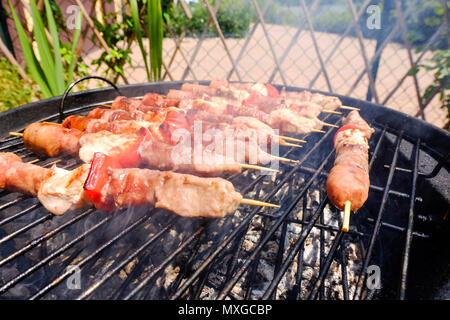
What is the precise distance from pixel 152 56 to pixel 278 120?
297 cm

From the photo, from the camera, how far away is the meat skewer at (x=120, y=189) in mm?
1663

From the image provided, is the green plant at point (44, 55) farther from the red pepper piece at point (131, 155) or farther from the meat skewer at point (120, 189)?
the red pepper piece at point (131, 155)

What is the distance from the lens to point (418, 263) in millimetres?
1764

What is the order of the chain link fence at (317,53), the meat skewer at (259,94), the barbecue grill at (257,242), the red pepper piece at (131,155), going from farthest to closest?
1. the chain link fence at (317,53)
2. the meat skewer at (259,94)
3. the red pepper piece at (131,155)
4. the barbecue grill at (257,242)

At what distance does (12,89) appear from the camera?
5.31m

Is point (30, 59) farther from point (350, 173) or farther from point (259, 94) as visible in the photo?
point (350, 173)

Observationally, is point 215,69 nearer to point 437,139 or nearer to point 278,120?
point 278,120

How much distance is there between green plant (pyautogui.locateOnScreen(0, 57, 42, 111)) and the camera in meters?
5.09

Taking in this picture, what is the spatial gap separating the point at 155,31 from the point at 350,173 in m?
4.04

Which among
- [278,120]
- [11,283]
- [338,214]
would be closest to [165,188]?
[11,283]

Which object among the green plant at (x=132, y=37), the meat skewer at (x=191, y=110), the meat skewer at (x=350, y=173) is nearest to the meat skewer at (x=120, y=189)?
the meat skewer at (x=350, y=173)

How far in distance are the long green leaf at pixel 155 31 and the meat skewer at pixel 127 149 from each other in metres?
2.71

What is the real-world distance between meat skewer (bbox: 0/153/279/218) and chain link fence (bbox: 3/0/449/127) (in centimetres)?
430

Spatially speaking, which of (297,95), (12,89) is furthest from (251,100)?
(12,89)
